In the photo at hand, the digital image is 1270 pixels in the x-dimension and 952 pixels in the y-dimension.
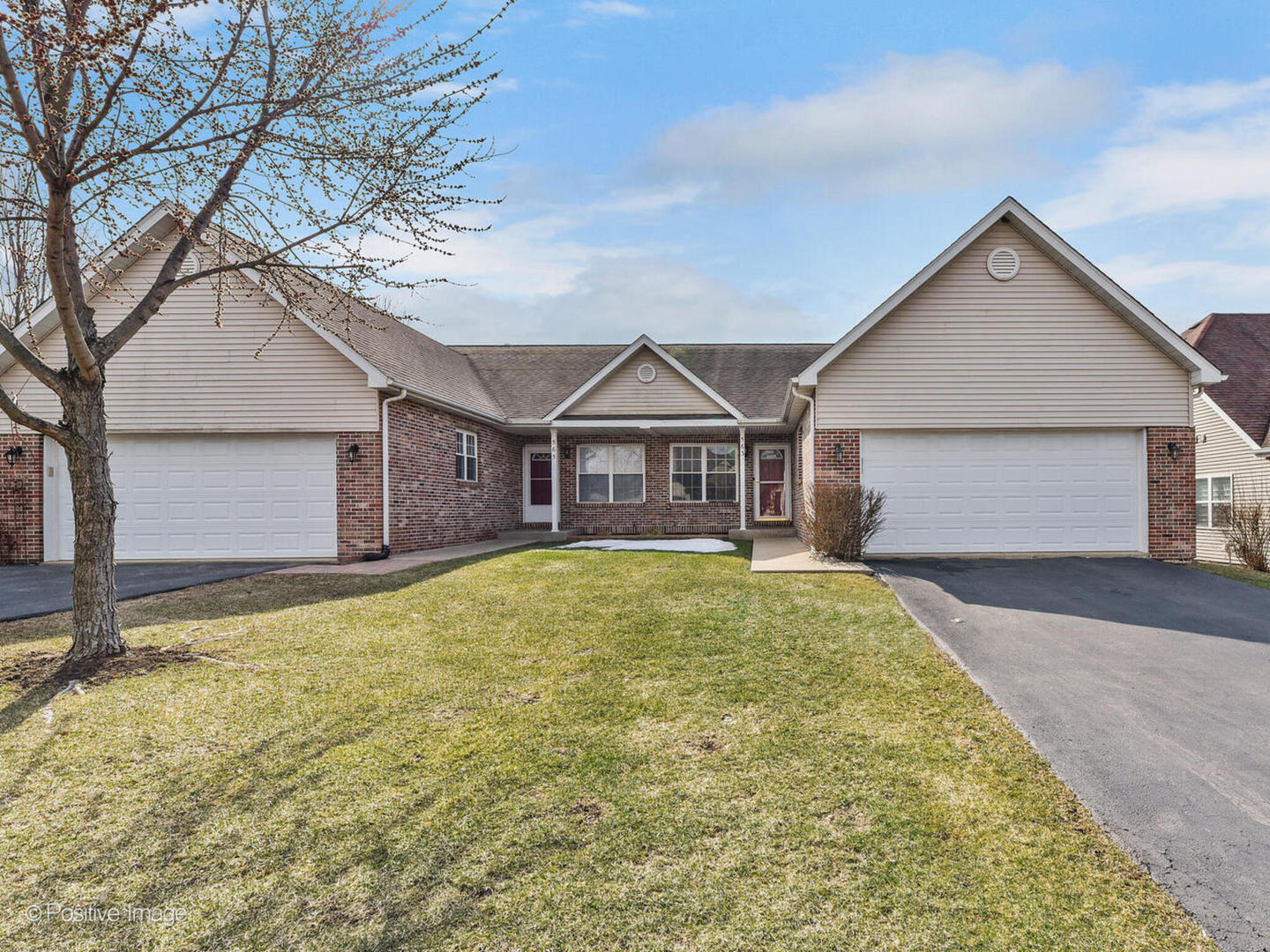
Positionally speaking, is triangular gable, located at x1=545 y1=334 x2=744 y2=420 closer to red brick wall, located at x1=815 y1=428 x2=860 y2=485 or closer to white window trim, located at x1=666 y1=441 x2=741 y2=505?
white window trim, located at x1=666 y1=441 x2=741 y2=505

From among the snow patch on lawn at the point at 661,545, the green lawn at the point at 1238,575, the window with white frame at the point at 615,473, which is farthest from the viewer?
the window with white frame at the point at 615,473

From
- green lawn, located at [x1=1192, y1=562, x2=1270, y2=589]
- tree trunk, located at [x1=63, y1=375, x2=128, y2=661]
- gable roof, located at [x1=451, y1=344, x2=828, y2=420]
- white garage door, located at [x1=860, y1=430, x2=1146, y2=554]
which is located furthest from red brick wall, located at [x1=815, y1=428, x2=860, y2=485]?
tree trunk, located at [x1=63, y1=375, x2=128, y2=661]

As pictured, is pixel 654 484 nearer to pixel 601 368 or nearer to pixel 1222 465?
pixel 601 368

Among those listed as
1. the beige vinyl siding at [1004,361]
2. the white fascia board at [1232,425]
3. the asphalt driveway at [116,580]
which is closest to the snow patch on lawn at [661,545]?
the beige vinyl siding at [1004,361]

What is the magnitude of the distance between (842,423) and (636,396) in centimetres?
633

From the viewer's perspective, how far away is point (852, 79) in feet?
33.0

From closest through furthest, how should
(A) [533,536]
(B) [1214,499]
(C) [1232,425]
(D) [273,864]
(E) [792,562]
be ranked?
(D) [273,864] → (E) [792,562] → (A) [533,536] → (C) [1232,425] → (B) [1214,499]

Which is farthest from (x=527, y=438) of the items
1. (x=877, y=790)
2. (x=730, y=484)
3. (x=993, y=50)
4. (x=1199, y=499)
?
(x=1199, y=499)

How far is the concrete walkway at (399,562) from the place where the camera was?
10.5m

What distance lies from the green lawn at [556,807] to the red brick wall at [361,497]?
6.15m

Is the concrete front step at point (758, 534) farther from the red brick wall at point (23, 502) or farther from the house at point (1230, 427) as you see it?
the red brick wall at point (23, 502)

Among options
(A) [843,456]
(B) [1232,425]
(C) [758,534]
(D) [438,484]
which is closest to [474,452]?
(D) [438,484]

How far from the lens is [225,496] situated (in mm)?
12367

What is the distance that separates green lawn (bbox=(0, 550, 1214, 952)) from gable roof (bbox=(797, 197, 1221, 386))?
6.93 meters
